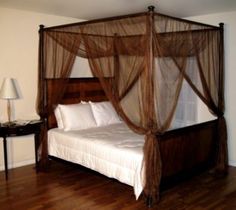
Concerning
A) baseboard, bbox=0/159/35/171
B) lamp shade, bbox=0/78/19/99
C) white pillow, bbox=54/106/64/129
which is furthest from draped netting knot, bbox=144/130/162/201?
baseboard, bbox=0/159/35/171

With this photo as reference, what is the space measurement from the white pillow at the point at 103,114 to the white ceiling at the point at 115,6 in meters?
1.46

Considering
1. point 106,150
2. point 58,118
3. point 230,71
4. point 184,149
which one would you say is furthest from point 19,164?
point 230,71

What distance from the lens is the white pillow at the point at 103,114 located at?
15.9 ft

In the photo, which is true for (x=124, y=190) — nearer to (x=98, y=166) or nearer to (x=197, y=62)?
(x=98, y=166)

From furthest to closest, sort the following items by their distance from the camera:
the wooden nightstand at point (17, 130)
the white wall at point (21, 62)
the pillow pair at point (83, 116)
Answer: the pillow pair at point (83, 116) < the white wall at point (21, 62) < the wooden nightstand at point (17, 130)

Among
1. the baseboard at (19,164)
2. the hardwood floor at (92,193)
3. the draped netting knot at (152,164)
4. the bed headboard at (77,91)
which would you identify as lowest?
the hardwood floor at (92,193)

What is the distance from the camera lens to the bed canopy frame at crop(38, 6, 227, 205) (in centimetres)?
326

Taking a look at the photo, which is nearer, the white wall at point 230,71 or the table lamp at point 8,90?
the table lamp at point 8,90

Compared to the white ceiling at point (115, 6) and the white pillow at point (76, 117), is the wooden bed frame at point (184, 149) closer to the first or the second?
the white pillow at point (76, 117)

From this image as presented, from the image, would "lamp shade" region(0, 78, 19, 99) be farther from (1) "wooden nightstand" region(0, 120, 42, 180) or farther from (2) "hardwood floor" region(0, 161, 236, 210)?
(2) "hardwood floor" region(0, 161, 236, 210)

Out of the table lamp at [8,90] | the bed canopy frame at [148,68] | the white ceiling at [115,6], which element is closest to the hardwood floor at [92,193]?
the bed canopy frame at [148,68]

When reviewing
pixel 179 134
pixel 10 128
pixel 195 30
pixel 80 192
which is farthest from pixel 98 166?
pixel 195 30

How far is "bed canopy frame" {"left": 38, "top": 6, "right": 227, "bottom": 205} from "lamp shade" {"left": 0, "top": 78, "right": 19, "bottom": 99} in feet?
1.43

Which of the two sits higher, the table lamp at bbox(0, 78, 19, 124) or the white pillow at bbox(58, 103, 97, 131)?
the table lamp at bbox(0, 78, 19, 124)
